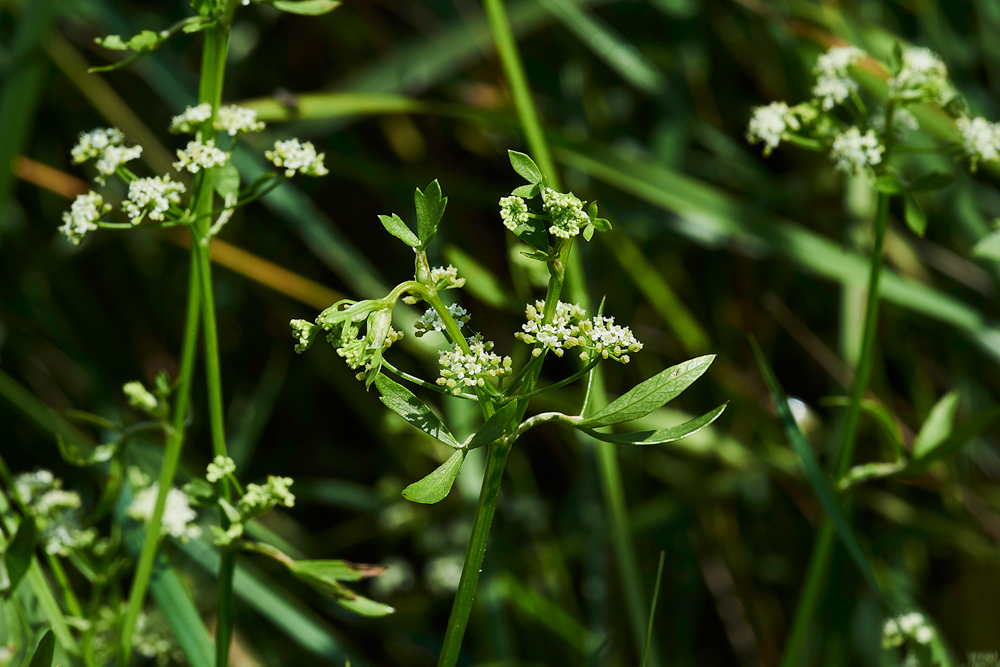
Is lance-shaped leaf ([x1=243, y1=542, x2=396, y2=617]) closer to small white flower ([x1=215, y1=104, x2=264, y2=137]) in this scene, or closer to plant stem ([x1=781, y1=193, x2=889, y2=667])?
small white flower ([x1=215, y1=104, x2=264, y2=137])

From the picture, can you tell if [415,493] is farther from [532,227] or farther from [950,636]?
[950,636]

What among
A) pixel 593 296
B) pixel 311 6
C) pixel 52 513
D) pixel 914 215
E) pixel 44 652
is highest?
pixel 593 296

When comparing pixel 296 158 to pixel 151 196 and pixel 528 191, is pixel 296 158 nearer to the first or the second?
pixel 151 196

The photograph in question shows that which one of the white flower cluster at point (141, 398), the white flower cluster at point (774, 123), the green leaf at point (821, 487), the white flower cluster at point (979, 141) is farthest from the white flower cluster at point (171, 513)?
the white flower cluster at point (979, 141)

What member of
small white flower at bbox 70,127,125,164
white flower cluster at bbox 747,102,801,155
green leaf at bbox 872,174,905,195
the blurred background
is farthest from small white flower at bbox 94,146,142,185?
green leaf at bbox 872,174,905,195

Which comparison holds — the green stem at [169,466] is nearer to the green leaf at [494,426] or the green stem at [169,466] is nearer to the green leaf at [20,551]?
the green leaf at [20,551]

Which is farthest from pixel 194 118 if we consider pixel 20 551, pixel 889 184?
pixel 889 184
